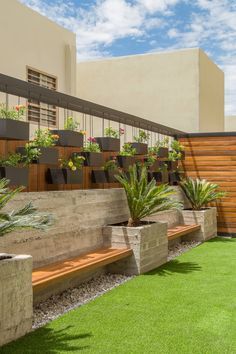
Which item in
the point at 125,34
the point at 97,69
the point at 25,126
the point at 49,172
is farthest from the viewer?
the point at 97,69

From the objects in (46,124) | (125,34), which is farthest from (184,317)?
(125,34)

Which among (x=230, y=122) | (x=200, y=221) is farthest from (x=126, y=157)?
(x=230, y=122)

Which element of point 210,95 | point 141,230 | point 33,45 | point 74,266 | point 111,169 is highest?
point 33,45

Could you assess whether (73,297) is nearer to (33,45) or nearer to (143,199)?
(143,199)

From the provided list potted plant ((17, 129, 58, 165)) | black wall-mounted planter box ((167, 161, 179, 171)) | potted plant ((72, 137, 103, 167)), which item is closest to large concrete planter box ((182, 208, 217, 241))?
black wall-mounted planter box ((167, 161, 179, 171))

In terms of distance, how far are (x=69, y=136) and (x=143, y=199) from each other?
4.04 feet

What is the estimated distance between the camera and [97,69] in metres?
12.5

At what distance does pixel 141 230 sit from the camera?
5.01 m

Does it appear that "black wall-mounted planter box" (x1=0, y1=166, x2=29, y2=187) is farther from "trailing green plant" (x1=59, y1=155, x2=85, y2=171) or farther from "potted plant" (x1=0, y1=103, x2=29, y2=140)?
"trailing green plant" (x1=59, y1=155, x2=85, y2=171)

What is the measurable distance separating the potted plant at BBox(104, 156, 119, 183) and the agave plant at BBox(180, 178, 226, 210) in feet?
8.99

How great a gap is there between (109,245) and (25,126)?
178cm

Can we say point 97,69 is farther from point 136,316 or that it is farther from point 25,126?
point 136,316

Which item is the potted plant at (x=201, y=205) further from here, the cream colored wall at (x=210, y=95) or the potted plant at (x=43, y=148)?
the potted plant at (x=43, y=148)

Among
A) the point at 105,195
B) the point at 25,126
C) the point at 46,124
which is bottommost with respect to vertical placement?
the point at 105,195
